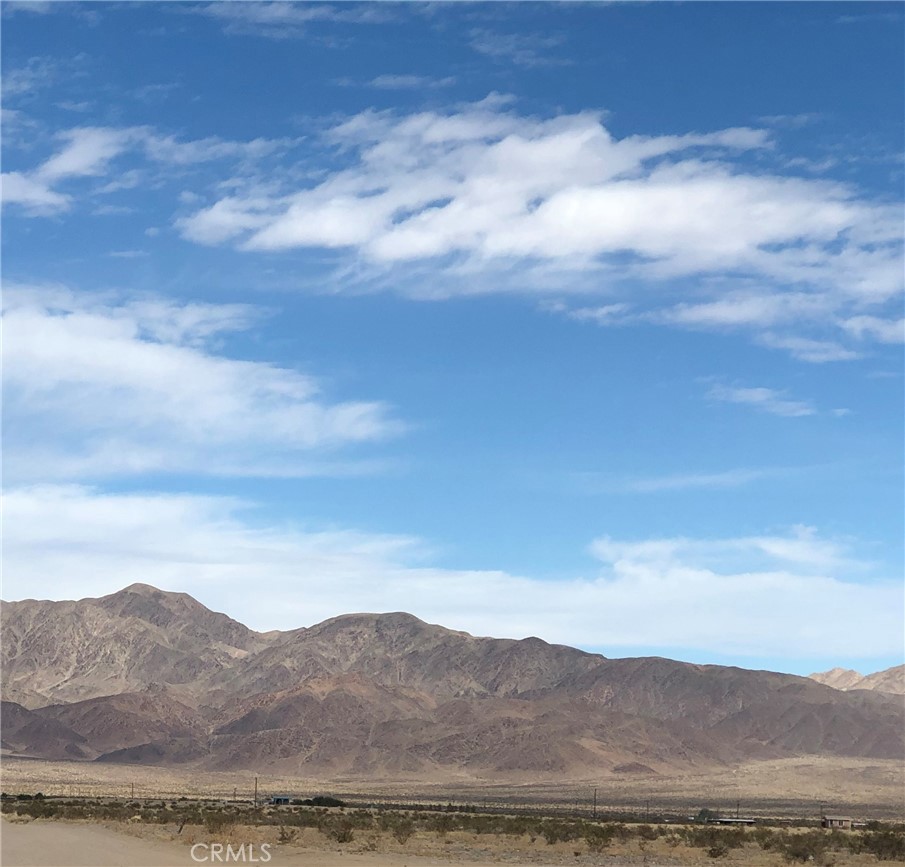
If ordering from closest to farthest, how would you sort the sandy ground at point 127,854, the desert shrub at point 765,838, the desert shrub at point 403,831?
the sandy ground at point 127,854 → the desert shrub at point 765,838 → the desert shrub at point 403,831

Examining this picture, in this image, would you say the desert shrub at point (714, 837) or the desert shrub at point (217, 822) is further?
the desert shrub at point (217, 822)

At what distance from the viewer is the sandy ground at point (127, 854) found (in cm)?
3728

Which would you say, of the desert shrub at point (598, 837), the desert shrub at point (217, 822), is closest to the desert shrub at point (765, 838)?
the desert shrub at point (598, 837)

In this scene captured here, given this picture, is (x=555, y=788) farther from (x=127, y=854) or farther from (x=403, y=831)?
(x=127, y=854)

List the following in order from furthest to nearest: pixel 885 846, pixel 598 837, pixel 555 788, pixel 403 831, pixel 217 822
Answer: pixel 555 788 → pixel 217 822 → pixel 403 831 → pixel 598 837 → pixel 885 846

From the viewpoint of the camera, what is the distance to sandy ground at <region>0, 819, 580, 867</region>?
37.3 meters

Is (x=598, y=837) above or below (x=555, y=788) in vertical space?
above

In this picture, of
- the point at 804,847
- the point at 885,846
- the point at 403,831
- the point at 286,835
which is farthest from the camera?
the point at 403,831

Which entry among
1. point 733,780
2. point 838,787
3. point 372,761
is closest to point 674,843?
point 838,787

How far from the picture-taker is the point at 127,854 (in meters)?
40.2

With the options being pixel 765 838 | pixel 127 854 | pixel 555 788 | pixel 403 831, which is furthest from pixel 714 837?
pixel 555 788

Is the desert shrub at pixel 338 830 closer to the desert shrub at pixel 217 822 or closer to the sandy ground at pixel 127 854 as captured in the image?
the desert shrub at pixel 217 822

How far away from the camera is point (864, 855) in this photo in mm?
52375

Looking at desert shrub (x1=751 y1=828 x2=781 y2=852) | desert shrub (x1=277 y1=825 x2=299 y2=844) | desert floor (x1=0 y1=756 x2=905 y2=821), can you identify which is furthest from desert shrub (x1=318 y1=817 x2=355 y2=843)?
desert floor (x1=0 y1=756 x2=905 y2=821)
